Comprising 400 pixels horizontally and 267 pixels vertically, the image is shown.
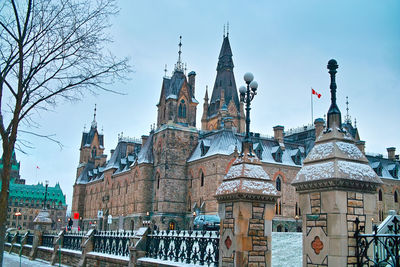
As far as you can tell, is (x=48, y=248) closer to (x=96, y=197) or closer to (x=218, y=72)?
(x=96, y=197)

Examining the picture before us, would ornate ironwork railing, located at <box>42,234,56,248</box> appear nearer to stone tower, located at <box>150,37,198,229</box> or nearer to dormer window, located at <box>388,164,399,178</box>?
stone tower, located at <box>150,37,198,229</box>

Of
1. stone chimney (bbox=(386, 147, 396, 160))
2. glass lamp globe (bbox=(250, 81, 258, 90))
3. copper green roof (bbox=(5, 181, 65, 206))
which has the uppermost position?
stone chimney (bbox=(386, 147, 396, 160))

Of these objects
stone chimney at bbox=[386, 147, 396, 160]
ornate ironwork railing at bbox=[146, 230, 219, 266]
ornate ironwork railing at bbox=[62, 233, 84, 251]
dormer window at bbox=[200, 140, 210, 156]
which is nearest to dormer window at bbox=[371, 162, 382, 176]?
stone chimney at bbox=[386, 147, 396, 160]

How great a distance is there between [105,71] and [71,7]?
1950 millimetres

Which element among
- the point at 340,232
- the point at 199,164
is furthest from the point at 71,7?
the point at 199,164

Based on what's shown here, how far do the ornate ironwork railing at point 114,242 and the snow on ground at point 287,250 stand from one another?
19.1 feet

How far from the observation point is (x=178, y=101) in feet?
160

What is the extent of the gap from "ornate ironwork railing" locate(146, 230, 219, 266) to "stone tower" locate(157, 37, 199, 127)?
3400 centimetres

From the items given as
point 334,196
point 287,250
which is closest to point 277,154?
point 287,250

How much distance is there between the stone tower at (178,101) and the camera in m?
48.2

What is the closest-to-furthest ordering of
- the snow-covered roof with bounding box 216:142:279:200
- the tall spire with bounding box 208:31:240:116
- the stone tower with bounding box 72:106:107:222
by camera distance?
the snow-covered roof with bounding box 216:142:279:200, the tall spire with bounding box 208:31:240:116, the stone tower with bounding box 72:106:107:222

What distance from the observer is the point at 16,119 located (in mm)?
10914

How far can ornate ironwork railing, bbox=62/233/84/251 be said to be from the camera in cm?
2083

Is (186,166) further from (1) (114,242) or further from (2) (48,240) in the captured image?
(1) (114,242)
